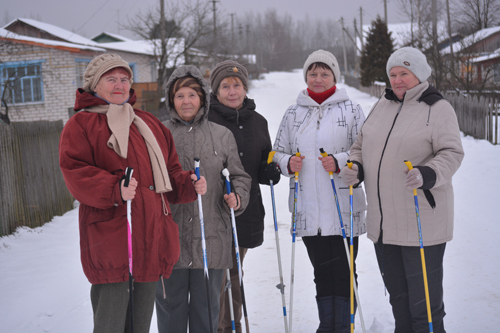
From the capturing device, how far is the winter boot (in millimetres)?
3107

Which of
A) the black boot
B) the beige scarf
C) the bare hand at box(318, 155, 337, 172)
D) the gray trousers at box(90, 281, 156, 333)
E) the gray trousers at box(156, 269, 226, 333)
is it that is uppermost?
the beige scarf

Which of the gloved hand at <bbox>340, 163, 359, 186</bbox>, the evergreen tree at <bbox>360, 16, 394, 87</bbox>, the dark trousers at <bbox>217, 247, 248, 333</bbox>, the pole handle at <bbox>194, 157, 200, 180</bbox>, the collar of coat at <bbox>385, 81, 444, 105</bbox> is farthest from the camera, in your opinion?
the evergreen tree at <bbox>360, 16, 394, 87</bbox>

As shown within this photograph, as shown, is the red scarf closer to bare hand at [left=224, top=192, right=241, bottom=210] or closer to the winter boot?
bare hand at [left=224, top=192, right=241, bottom=210]

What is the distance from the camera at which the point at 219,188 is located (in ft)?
9.46

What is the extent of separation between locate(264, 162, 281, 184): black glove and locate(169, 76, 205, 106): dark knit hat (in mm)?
712

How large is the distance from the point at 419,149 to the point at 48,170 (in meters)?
5.79

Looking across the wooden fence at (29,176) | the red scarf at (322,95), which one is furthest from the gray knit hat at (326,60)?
the wooden fence at (29,176)

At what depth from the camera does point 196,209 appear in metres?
2.80

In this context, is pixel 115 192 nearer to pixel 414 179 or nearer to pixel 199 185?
pixel 199 185

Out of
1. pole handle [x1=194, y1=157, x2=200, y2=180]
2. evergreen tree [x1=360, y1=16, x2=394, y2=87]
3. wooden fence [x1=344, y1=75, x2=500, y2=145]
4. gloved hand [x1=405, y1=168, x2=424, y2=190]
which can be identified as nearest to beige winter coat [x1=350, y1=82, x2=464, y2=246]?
gloved hand [x1=405, y1=168, x2=424, y2=190]

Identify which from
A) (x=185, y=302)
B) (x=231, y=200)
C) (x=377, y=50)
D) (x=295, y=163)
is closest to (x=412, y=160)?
(x=295, y=163)

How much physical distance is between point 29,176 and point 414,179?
5.57m

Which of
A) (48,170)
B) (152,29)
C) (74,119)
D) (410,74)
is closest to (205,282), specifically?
(74,119)

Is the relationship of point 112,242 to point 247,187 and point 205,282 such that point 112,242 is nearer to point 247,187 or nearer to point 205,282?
point 205,282
